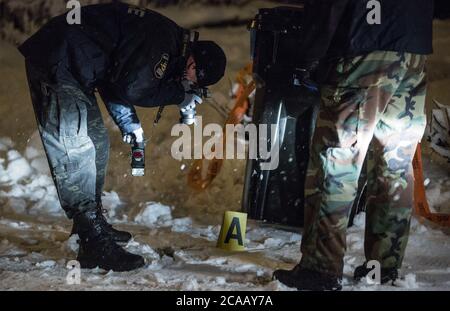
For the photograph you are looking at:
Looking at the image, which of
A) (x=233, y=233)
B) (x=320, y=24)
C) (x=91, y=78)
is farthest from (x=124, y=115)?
(x=320, y=24)

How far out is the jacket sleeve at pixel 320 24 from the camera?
104 inches

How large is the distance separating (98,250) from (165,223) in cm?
115

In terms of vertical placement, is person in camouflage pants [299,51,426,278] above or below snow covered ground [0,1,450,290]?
above

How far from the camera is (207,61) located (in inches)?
138

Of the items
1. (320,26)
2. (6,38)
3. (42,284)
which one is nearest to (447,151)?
(320,26)

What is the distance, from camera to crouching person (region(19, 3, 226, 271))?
320cm

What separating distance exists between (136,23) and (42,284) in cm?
145

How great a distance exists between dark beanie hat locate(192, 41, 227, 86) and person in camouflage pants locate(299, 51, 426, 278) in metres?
0.94

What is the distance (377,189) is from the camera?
287cm

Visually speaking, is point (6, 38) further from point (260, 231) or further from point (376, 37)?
point (376, 37)
